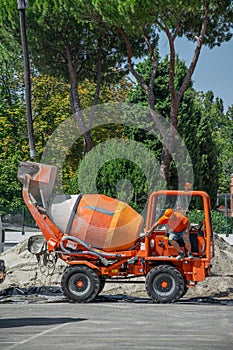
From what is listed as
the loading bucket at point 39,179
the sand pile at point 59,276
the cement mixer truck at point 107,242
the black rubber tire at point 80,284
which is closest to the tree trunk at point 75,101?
the sand pile at point 59,276

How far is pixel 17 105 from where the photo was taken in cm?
5181

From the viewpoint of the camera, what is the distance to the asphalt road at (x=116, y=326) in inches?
361

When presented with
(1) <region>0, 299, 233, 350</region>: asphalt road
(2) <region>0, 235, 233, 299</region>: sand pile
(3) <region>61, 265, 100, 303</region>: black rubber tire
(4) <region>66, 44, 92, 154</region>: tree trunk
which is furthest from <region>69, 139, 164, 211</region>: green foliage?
(1) <region>0, 299, 233, 350</region>: asphalt road

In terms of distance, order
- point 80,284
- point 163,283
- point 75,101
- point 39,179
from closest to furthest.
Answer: point 163,283 → point 80,284 → point 39,179 → point 75,101

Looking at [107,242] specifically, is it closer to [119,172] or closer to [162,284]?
[162,284]

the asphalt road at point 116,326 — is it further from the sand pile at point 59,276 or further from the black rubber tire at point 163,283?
the sand pile at point 59,276

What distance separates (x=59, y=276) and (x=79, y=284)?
3106 millimetres

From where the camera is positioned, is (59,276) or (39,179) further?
(59,276)

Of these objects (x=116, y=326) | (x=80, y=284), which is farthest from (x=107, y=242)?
(x=116, y=326)

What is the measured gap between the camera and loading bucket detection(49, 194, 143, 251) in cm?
1429

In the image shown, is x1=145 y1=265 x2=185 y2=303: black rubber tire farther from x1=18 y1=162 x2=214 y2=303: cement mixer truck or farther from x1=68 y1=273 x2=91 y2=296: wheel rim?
x1=68 y1=273 x2=91 y2=296: wheel rim

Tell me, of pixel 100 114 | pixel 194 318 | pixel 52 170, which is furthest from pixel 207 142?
pixel 194 318

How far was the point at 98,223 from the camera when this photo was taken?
563 inches

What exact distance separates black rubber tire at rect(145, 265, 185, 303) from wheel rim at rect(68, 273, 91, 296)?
1100 mm
